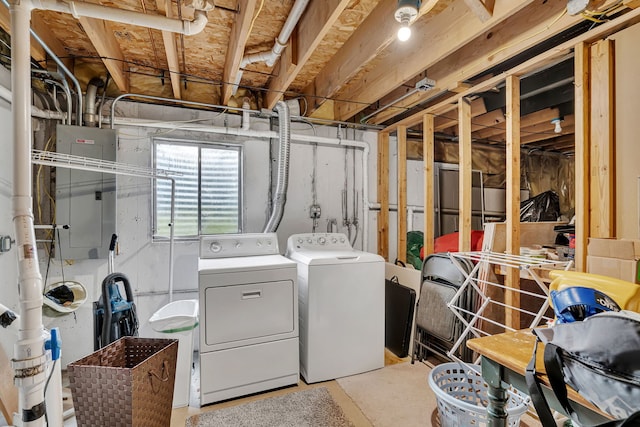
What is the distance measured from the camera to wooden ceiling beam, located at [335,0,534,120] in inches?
71.4

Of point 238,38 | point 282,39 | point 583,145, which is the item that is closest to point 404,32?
point 282,39

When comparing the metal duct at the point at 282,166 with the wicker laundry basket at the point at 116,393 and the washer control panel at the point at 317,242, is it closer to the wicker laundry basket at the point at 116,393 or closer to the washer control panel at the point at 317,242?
the washer control panel at the point at 317,242

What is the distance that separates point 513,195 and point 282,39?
200 cm

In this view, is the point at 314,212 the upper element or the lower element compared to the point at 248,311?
upper

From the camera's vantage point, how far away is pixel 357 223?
374cm

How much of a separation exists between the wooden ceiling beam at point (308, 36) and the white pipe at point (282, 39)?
0.26ft

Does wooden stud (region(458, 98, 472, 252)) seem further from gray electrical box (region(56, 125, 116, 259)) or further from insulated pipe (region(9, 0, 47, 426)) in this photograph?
gray electrical box (region(56, 125, 116, 259))

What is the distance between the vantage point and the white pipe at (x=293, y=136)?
2.84 metres

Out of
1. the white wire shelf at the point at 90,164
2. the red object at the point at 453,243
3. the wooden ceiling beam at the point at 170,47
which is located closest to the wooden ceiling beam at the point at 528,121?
the red object at the point at 453,243

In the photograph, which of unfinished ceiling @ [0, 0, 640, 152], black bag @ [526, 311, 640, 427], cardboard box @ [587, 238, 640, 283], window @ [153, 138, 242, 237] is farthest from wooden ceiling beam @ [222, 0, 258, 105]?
cardboard box @ [587, 238, 640, 283]

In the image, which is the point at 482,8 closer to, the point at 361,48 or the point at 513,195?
the point at 361,48

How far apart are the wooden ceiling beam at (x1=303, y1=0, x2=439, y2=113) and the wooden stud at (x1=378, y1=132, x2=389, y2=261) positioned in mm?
1061

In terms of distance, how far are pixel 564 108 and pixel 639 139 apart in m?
1.61

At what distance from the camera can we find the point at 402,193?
359 centimetres
